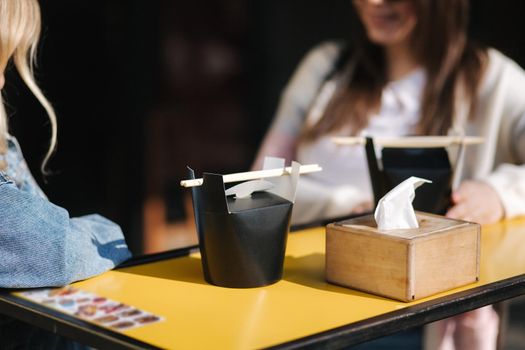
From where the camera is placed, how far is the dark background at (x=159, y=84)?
335 centimetres

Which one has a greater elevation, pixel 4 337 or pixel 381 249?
pixel 381 249

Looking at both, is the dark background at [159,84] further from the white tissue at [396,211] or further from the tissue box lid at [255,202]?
the white tissue at [396,211]

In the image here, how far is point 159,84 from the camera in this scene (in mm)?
3719

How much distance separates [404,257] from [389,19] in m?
1.39

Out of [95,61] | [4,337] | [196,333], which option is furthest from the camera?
[95,61]

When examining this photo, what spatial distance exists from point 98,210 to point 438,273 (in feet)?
7.69

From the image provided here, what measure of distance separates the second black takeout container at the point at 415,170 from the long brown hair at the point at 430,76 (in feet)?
2.06

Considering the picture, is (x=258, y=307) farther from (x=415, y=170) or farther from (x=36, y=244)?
(x=415, y=170)

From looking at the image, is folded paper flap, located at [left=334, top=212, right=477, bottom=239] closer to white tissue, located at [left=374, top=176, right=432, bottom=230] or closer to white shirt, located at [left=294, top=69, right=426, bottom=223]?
white tissue, located at [left=374, top=176, right=432, bottom=230]

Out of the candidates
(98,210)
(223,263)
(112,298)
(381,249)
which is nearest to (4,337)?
(112,298)

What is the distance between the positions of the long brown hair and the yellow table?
0.92 metres

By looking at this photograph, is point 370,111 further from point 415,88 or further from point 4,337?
point 4,337

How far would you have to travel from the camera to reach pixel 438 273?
1379 millimetres

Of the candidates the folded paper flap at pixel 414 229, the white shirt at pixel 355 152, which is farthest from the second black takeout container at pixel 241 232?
the white shirt at pixel 355 152
